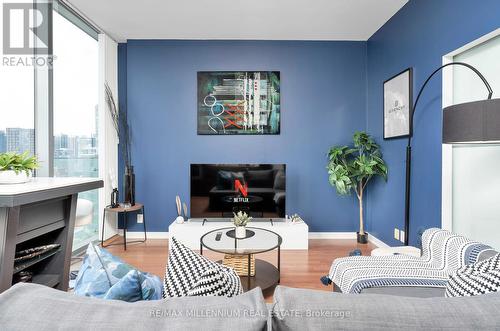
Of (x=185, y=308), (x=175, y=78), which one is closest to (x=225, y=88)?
(x=175, y=78)

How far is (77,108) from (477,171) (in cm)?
405

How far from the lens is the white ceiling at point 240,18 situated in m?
2.85

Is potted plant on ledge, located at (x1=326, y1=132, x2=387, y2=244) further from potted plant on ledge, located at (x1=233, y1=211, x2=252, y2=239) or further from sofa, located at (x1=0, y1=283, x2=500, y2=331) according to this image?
sofa, located at (x1=0, y1=283, x2=500, y2=331)

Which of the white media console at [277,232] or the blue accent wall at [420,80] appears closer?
the blue accent wall at [420,80]

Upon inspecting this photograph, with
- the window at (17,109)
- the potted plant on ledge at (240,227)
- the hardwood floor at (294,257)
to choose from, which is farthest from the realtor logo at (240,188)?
the window at (17,109)

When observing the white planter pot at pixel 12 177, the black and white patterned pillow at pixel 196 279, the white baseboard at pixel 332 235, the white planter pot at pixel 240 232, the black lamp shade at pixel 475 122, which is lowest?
the white baseboard at pixel 332 235

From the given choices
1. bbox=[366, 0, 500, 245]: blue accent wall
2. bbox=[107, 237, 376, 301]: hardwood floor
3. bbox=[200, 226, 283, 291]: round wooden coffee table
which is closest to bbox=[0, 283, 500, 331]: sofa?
bbox=[200, 226, 283, 291]: round wooden coffee table

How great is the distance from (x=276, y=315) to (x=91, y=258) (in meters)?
0.71

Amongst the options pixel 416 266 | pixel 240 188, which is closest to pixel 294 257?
pixel 240 188

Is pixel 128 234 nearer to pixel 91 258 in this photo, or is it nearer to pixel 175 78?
pixel 175 78

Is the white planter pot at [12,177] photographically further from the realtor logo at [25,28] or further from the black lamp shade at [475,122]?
the black lamp shade at [475,122]

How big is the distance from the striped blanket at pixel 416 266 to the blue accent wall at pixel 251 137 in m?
2.06

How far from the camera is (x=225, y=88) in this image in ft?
12.2

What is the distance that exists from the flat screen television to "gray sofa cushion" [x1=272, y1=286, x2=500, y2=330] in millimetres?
2919
